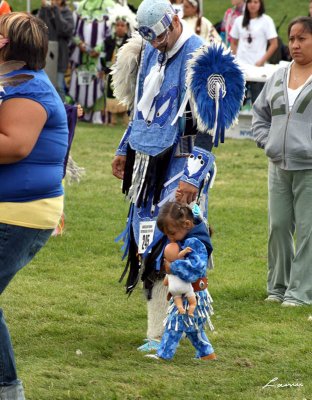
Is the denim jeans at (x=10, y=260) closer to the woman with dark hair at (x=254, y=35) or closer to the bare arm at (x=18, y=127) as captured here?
the bare arm at (x=18, y=127)

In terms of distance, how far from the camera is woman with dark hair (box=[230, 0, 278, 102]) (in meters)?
15.9

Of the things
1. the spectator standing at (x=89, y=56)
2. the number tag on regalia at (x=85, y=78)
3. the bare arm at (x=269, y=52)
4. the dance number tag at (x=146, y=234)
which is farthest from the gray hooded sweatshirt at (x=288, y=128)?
the number tag on regalia at (x=85, y=78)

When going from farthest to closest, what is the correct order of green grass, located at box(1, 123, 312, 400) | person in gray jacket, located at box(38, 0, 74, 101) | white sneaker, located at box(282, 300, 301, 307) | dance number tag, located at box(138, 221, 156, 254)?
1. person in gray jacket, located at box(38, 0, 74, 101)
2. white sneaker, located at box(282, 300, 301, 307)
3. dance number tag, located at box(138, 221, 156, 254)
4. green grass, located at box(1, 123, 312, 400)

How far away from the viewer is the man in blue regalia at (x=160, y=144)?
5734 mm

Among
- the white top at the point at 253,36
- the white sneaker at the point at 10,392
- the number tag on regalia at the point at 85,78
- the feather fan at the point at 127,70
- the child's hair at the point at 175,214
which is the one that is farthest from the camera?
the number tag on regalia at the point at 85,78

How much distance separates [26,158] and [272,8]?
77.7 feet

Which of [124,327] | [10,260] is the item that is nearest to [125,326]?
[124,327]

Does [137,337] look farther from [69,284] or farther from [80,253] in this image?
[80,253]

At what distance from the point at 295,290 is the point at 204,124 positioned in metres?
1.95

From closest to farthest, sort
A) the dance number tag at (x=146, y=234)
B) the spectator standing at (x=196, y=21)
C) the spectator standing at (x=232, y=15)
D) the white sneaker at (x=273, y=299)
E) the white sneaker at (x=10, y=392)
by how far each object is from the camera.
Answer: the white sneaker at (x=10, y=392) < the dance number tag at (x=146, y=234) < the white sneaker at (x=273, y=299) < the spectator standing at (x=196, y=21) < the spectator standing at (x=232, y=15)

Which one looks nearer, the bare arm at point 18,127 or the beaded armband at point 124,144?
the bare arm at point 18,127

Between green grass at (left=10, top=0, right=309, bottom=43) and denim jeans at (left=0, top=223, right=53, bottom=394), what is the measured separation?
70.8 ft

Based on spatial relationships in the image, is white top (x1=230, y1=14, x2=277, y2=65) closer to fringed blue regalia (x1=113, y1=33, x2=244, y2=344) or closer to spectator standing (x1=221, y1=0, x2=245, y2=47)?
spectator standing (x1=221, y1=0, x2=245, y2=47)
